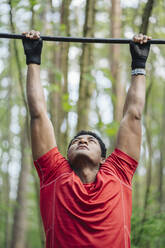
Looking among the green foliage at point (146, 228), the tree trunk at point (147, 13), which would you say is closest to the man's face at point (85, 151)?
the tree trunk at point (147, 13)

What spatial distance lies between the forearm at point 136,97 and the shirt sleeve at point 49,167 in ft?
1.99

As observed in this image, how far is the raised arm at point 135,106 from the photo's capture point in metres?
2.31

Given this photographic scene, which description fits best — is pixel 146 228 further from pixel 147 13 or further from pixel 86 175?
pixel 147 13

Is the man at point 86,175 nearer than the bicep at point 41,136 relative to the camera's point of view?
Yes

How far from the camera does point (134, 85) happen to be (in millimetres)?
2486

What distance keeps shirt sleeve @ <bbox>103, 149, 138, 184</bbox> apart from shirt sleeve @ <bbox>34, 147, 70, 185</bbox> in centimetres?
30

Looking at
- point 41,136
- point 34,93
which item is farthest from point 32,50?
point 41,136

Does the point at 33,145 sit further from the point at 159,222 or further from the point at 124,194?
the point at 159,222

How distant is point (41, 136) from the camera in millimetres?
2287

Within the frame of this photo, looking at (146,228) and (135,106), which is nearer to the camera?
(135,106)

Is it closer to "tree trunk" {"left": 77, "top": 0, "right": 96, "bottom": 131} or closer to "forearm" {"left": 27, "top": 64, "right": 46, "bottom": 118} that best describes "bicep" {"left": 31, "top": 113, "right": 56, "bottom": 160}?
"forearm" {"left": 27, "top": 64, "right": 46, "bottom": 118}

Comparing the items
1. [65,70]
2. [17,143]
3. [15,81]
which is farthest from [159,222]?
[17,143]

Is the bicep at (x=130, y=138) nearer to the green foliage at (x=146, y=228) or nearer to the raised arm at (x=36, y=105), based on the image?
the raised arm at (x=36, y=105)

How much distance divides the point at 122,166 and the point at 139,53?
0.87m
